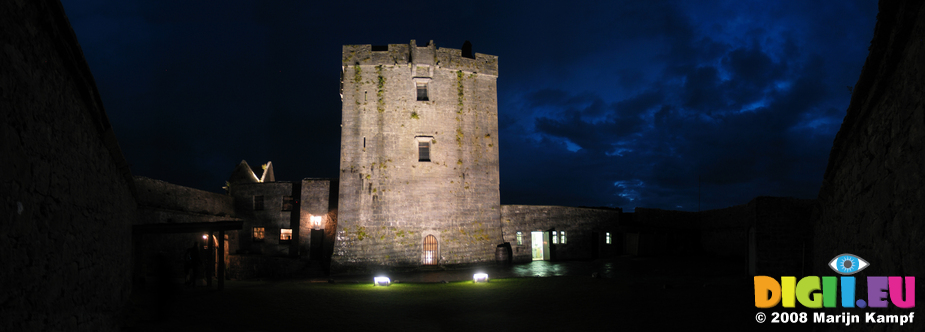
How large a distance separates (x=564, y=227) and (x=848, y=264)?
18.0 m

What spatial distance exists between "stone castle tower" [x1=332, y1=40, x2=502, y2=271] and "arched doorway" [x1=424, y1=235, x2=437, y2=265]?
44mm

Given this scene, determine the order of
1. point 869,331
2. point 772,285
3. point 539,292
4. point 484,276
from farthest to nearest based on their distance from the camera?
1. point 484,276
2. point 539,292
3. point 772,285
4. point 869,331

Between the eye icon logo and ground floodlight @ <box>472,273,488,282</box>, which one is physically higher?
the eye icon logo

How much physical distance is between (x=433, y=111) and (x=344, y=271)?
7.98 metres

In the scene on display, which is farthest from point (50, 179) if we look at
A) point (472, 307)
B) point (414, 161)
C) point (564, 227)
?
point (564, 227)

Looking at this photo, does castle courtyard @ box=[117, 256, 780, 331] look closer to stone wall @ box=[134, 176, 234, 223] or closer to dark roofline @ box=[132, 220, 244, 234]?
dark roofline @ box=[132, 220, 244, 234]

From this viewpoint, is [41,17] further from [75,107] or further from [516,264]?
[516,264]

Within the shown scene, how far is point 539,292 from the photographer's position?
1140cm

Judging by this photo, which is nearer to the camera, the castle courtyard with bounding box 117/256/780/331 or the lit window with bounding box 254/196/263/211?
the castle courtyard with bounding box 117/256/780/331

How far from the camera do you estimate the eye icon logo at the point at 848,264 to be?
4.33 metres

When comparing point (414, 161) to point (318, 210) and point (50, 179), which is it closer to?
point (318, 210)

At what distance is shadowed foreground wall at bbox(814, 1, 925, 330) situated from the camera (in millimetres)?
2951

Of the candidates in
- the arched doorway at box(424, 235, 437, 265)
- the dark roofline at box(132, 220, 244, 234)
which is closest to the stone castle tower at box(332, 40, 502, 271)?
the arched doorway at box(424, 235, 437, 265)

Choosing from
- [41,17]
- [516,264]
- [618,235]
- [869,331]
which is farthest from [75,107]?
[618,235]
